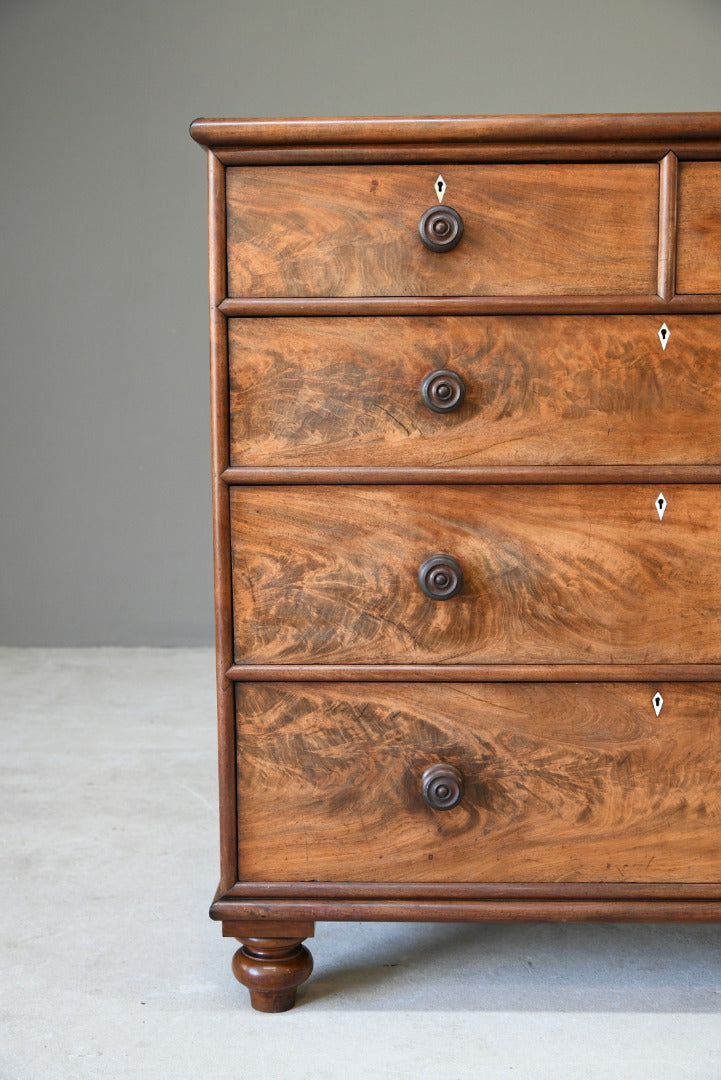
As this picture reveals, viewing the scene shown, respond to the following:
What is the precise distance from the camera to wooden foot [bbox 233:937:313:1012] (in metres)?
1.39

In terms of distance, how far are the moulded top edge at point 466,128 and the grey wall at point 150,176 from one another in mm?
2448

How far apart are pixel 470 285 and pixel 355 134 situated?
0.79ft

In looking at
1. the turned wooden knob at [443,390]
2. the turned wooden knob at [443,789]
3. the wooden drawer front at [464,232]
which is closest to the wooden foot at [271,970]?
the turned wooden knob at [443,789]

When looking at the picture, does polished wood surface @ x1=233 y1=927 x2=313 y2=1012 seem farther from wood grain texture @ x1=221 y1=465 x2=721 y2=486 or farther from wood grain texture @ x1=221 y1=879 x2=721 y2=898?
wood grain texture @ x1=221 y1=465 x2=721 y2=486

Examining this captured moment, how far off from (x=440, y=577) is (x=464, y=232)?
1.50 ft

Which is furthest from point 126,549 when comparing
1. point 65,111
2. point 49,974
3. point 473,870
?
point 473,870

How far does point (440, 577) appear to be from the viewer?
1.32m

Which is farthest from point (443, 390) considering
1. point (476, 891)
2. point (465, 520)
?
point (476, 891)

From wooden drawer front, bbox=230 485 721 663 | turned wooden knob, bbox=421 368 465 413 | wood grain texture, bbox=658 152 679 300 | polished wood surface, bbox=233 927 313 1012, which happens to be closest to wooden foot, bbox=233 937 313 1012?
polished wood surface, bbox=233 927 313 1012

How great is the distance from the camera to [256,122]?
1.25 meters

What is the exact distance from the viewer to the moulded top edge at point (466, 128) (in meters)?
1.25

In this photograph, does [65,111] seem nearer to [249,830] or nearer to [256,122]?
[256,122]

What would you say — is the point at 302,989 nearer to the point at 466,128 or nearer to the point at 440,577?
the point at 440,577

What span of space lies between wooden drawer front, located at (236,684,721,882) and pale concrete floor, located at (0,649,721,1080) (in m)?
0.21
